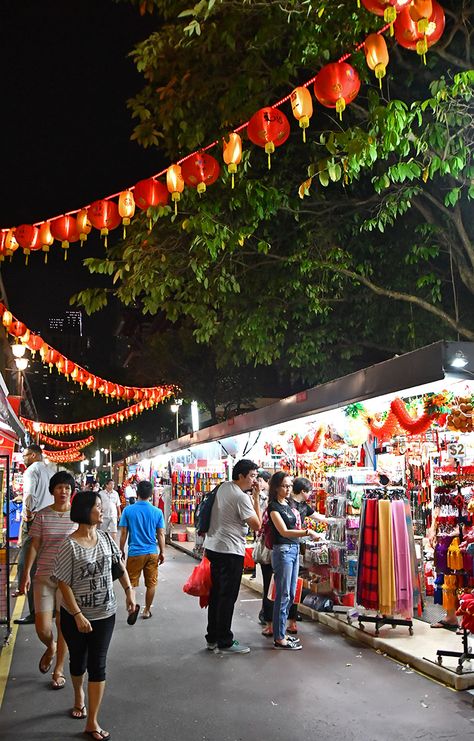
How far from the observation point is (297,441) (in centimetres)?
1341

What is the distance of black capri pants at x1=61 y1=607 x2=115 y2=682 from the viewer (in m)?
4.91

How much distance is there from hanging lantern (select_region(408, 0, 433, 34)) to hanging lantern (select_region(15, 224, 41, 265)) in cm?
627

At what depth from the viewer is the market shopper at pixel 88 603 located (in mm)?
4891

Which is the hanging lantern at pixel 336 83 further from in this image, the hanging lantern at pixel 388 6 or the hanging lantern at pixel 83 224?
the hanging lantern at pixel 83 224

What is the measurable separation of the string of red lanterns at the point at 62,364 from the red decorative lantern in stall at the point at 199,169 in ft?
22.2

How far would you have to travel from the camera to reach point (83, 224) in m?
9.50

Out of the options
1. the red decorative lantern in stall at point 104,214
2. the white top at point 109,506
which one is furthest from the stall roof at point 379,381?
the white top at point 109,506

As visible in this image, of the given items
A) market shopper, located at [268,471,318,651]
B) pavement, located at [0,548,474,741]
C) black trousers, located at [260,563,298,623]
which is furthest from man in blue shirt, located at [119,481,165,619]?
market shopper, located at [268,471,318,651]

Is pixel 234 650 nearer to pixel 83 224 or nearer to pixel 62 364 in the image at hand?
pixel 83 224

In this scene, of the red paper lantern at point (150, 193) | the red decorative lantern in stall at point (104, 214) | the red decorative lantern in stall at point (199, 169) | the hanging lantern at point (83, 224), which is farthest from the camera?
the hanging lantern at point (83, 224)

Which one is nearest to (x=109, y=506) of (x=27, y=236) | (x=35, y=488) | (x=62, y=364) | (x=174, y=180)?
(x=62, y=364)

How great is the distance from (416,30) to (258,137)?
191 centimetres

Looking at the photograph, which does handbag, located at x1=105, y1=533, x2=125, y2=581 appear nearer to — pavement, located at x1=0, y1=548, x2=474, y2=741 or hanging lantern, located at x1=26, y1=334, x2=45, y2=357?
pavement, located at x1=0, y1=548, x2=474, y2=741

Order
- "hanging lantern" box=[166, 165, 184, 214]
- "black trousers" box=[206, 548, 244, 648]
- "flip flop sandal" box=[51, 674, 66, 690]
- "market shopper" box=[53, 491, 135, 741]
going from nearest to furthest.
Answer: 1. "market shopper" box=[53, 491, 135, 741]
2. "flip flop sandal" box=[51, 674, 66, 690]
3. "black trousers" box=[206, 548, 244, 648]
4. "hanging lantern" box=[166, 165, 184, 214]
